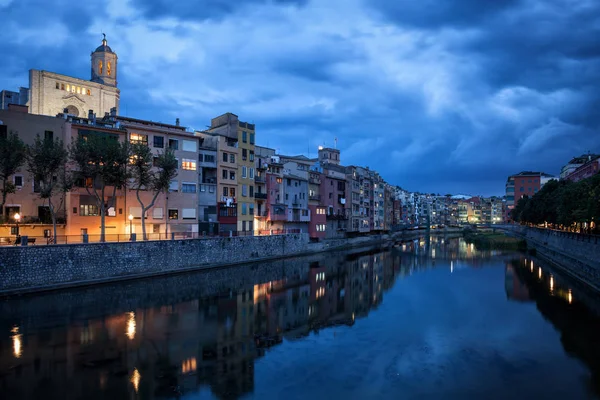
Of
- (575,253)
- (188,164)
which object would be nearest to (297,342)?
(188,164)

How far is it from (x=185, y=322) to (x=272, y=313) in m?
6.12

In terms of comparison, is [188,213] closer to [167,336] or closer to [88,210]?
[88,210]

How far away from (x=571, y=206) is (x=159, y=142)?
55364 millimetres

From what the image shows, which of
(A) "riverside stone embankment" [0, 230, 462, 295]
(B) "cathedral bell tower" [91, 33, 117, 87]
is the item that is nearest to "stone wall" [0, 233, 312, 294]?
(A) "riverside stone embankment" [0, 230, 462, 295]

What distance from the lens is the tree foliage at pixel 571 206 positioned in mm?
42531

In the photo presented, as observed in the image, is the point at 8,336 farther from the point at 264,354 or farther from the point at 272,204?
the point at 272,204

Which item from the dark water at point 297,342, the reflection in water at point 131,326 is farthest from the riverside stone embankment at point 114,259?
the reflection in water at point 131,326

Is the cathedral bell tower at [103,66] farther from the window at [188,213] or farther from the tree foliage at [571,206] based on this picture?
the tree foliage at [571,206]

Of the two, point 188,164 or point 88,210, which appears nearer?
point 88,210

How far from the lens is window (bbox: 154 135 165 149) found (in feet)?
164

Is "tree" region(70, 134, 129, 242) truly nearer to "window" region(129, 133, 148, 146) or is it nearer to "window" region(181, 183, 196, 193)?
"window" region(129, 133, 148, 146)

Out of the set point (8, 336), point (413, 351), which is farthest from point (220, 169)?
point (413, 351)

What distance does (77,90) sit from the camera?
72.0m

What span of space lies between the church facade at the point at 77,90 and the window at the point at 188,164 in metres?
31.7
